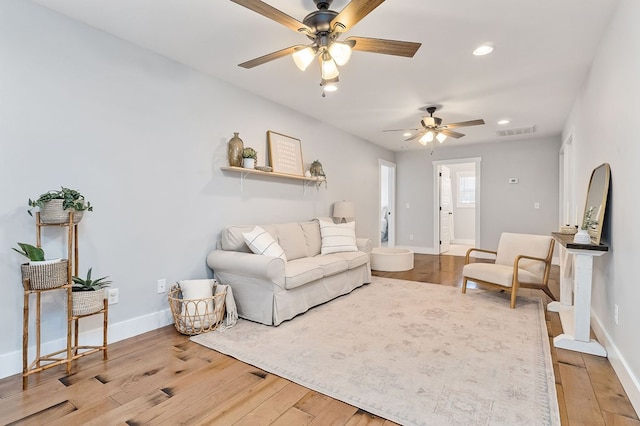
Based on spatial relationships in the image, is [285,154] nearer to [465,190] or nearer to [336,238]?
[336,238]

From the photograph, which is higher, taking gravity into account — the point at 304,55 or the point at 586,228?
the point at 304,55

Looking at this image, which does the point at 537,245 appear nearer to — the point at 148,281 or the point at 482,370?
the point at 482,370

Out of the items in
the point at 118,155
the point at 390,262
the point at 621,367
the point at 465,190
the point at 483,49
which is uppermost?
the point at 483,49

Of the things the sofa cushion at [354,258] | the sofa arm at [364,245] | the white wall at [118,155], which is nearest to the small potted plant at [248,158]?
the white wall at [118,155]

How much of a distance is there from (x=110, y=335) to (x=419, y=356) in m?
2.39

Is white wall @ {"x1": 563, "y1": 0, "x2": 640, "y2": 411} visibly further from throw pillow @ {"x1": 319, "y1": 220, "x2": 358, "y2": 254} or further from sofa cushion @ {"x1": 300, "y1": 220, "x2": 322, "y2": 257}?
sofa cushion @ {"x1": 300, "y1": 220, "x2": 322, "y2": 257}

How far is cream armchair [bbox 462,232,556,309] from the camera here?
11.7ft

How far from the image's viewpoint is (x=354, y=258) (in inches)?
160

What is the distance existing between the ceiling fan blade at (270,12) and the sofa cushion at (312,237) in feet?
8.41

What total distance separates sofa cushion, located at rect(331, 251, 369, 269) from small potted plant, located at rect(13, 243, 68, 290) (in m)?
2.68

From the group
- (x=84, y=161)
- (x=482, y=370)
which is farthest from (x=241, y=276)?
(x=482, y=370)

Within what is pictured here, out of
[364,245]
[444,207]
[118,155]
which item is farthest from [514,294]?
[444,207]

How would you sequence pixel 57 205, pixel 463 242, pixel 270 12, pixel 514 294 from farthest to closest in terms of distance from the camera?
pixel 463 242, pixel 514 294, pixel 57 205, pixel 270 12

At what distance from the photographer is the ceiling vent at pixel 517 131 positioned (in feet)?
18.1
